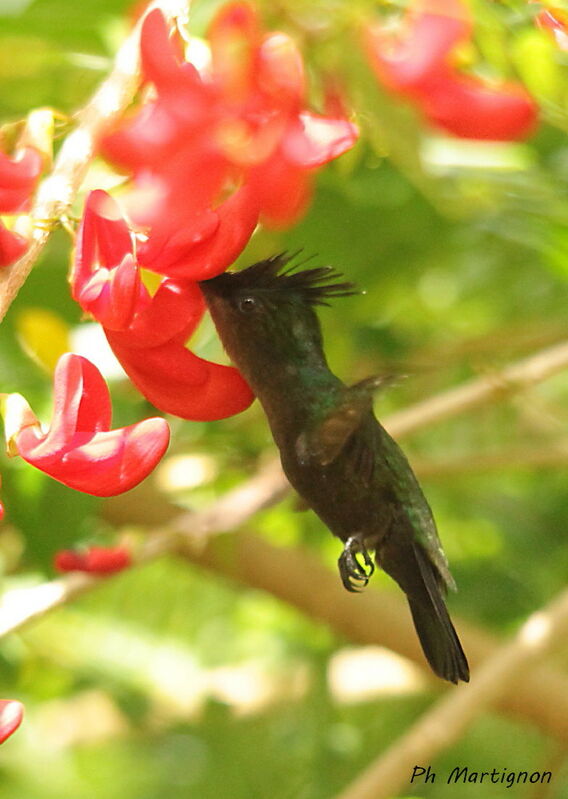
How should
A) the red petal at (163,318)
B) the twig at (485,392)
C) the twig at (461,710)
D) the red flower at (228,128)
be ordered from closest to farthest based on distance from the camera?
the red flower at (228,128), the red petal at (163,318), the twig at (461,710), the twig at (485,392)

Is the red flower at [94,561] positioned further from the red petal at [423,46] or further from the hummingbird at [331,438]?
the red petal at [423,46]

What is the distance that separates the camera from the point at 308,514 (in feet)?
8.94

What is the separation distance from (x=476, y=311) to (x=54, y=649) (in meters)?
1.15

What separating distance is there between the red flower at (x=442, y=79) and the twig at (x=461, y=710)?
3.44ft

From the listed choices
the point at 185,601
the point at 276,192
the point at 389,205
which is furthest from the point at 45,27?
the point at 185,601

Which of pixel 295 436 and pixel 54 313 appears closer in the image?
pixel 295 436

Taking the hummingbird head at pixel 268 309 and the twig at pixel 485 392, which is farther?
the twig at pixel 485 392

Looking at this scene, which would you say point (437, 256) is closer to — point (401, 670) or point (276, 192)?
point (401, 670)

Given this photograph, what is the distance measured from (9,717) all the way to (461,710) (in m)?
0.93

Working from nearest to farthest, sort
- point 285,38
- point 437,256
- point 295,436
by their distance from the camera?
point 285,38, point 295,436, point 437,256

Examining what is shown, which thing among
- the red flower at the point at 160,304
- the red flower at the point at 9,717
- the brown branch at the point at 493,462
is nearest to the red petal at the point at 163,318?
the red flower at the point at 160,304

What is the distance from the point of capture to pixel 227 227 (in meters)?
1.12

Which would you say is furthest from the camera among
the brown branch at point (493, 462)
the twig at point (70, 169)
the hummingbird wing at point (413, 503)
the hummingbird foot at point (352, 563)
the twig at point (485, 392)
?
the brown branch at point (493, 462)

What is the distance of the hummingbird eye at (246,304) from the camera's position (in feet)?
4.16
